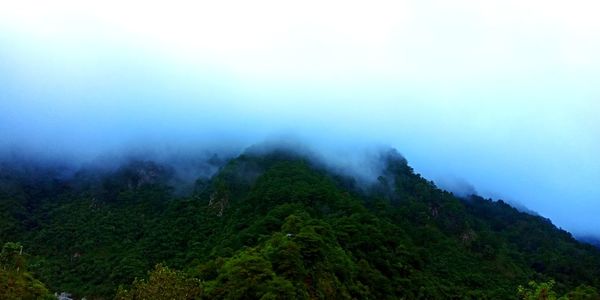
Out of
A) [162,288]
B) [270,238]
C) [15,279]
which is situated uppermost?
[162,288]

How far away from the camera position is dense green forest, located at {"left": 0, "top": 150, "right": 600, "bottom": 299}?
70263mm

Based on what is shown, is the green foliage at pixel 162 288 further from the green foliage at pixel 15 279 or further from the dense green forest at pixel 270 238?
the green foliage at pixel 15 279

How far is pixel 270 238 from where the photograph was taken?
88125mm

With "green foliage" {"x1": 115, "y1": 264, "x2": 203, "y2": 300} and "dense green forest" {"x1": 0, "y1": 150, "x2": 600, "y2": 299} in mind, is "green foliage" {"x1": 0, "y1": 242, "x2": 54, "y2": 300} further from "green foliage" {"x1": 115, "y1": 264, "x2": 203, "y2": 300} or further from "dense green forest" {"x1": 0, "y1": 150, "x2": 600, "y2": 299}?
"green foliage" {"x1": 115, "y1": 264, "x2": 203, "y2": 300}

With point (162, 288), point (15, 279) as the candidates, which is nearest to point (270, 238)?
point (162, 288)

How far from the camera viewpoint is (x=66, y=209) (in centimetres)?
15662

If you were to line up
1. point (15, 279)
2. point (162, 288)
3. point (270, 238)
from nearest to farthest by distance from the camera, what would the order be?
point (162, 288) → point (15, 279) → point (270, 238)

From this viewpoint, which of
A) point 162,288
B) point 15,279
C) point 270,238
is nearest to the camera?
point 162,288

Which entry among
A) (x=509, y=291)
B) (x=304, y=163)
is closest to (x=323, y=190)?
(x=304, y=163)

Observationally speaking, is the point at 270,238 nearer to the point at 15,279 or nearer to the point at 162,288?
the point at 162,288

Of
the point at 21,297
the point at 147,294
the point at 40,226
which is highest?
the point at 147,294

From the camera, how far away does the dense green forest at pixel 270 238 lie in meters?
70.3

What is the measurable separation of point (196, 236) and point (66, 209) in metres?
56.1

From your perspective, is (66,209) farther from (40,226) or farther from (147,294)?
(147,294)
